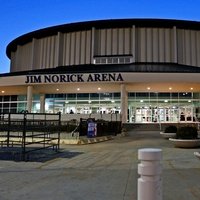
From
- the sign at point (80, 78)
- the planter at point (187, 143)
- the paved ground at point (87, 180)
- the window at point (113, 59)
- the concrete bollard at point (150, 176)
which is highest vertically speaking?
the window at point (113, 59)

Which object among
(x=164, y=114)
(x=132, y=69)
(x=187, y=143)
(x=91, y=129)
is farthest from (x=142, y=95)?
(x=187, y=143)

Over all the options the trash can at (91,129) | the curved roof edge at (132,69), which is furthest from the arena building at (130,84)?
the trash can at (91,129)

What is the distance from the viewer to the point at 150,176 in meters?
3.55

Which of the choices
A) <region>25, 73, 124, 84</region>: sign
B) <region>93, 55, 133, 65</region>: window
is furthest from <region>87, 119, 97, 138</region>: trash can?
<region>93, 55, 133, 65</region>: window

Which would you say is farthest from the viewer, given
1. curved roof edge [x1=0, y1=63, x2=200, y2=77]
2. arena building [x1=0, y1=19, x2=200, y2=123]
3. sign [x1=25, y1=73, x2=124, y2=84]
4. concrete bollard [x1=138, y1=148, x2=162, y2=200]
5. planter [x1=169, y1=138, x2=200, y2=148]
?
arena building [x1=0, y1=19, x2=200, y2=123]

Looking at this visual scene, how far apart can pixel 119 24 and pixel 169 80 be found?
1673cm

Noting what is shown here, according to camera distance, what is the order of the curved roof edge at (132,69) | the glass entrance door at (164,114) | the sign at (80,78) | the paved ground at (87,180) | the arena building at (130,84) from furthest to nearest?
1. the glass entrance door at (164,114)
2. the arena building at (130,84)
3. the curved roof edge at (132,69)
4. the sign at (80,78)
5. the paved ground at (87,180)

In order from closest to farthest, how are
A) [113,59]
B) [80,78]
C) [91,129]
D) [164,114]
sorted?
[91,129] < [80,78] < [164,114] < [113,59]

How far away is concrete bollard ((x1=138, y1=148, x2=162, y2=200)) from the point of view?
11.5ft

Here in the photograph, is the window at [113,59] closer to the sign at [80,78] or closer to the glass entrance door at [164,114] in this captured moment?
the glass entrance door at [164,114]

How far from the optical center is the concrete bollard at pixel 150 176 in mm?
3520

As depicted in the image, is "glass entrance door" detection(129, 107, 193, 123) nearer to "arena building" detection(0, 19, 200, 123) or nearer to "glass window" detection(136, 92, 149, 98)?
"arena building" detection(0, 19, 200, 123)

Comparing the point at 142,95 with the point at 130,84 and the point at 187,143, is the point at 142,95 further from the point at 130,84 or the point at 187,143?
the point at 187,143

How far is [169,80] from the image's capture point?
36406 millimetres
